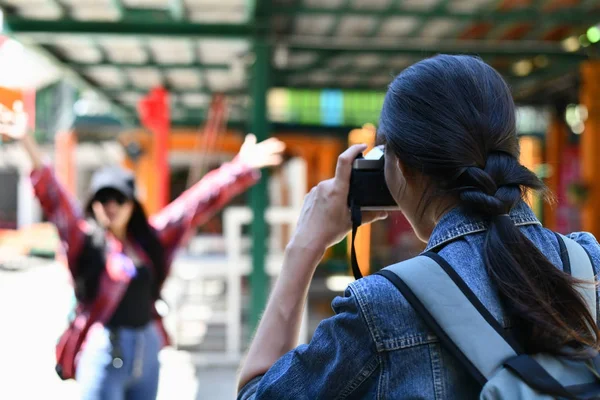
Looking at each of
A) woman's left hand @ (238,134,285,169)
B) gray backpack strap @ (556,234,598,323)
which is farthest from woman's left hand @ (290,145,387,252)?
woman's left hand @ (238,134,285,169)

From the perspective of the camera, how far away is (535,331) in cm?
87

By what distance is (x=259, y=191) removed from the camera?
584cm

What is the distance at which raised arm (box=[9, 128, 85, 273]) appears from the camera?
2.67m

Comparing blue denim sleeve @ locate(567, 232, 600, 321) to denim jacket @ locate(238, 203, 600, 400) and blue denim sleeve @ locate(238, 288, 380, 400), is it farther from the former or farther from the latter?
blue denim sleeve @ locate(238, 288, 380, 400)

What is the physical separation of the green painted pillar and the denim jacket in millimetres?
4896

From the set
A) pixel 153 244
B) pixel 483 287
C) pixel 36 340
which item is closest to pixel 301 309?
pixel 483 287

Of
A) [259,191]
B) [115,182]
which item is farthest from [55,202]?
[259,191]

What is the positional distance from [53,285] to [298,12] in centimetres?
989

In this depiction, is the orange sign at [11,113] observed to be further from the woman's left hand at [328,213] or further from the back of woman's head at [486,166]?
the back of woman's head at [486,166]

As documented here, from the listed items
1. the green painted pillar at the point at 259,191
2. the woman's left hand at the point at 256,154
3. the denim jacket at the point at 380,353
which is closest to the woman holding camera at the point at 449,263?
the denim jacket at the point at 380,353

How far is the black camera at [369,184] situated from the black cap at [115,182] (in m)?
2.00

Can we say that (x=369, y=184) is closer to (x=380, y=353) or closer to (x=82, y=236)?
(x=380, y=353)

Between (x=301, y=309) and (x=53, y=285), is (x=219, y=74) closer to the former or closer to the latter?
(x=53, y=285)

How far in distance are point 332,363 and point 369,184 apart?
37 centimetres
